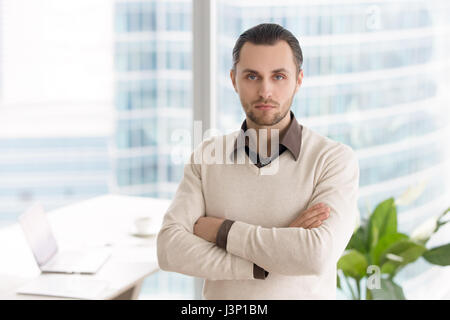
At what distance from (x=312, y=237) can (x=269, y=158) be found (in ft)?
0.78

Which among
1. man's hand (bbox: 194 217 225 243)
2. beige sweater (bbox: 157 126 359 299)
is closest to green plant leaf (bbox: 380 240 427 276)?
beige sweater (bbox: 157 126 359 299)

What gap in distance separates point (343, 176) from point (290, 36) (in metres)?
0.38

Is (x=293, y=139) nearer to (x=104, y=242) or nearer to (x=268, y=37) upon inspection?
(x=268, y=37)

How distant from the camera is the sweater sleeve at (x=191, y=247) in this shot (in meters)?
1.19

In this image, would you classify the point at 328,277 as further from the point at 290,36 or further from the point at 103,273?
the point at 103,273

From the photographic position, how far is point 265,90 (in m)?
1.18

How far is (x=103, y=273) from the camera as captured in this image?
5.91ft

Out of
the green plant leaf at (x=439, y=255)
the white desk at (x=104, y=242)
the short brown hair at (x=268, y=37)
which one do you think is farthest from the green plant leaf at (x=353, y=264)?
the short brown hair at (x=268, y=37)

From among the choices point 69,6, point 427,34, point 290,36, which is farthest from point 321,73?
point 69,6

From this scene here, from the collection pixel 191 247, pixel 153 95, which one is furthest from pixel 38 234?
pixel 153 95

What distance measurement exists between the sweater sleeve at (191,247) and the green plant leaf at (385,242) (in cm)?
120

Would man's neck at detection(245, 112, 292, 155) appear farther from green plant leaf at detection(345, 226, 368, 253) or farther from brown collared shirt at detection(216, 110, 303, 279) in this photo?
green plant leaf at detection(345, 226, 368, 253)

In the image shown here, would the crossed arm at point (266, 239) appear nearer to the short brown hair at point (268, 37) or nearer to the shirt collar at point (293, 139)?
the shirt collar at point (293, 139)

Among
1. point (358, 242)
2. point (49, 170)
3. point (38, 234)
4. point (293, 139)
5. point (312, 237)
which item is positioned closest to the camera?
point (312, 237)
